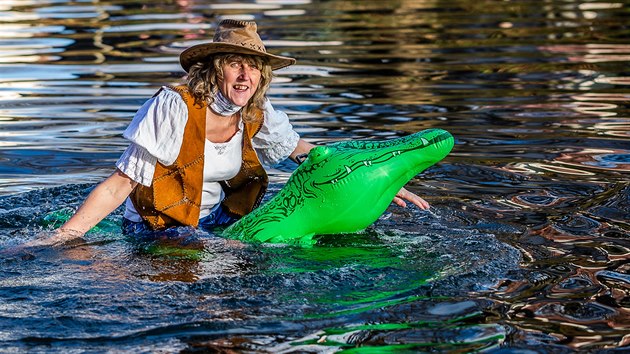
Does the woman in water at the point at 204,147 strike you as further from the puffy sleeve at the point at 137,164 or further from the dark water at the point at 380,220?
the dark water at the point at 380,220

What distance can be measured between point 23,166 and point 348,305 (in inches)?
159

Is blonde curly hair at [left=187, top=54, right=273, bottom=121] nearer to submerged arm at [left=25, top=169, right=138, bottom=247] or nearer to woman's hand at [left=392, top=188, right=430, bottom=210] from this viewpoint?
submerged arm at [left=25, top=169, right=138, bottom=247]

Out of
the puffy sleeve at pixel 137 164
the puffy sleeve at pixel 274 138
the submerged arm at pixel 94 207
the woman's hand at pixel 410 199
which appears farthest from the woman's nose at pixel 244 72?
the woman's hand at pixel 410 199

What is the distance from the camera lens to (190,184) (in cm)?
579

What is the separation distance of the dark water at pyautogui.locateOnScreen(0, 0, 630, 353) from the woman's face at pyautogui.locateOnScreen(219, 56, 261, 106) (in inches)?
28.7

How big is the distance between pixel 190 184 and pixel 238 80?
61cm

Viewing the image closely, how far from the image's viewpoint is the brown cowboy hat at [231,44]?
5.41 meters

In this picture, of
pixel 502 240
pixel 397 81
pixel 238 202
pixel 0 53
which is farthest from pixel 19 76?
pixel 502 240

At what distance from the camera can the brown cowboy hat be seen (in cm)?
541

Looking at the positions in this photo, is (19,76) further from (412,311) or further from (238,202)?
(412,311)

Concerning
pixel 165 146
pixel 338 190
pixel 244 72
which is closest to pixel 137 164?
pixel 165 146

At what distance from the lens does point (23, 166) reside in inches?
314

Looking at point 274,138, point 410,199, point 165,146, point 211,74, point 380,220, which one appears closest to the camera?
point 165,146

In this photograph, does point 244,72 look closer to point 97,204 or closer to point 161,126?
point 161,126
